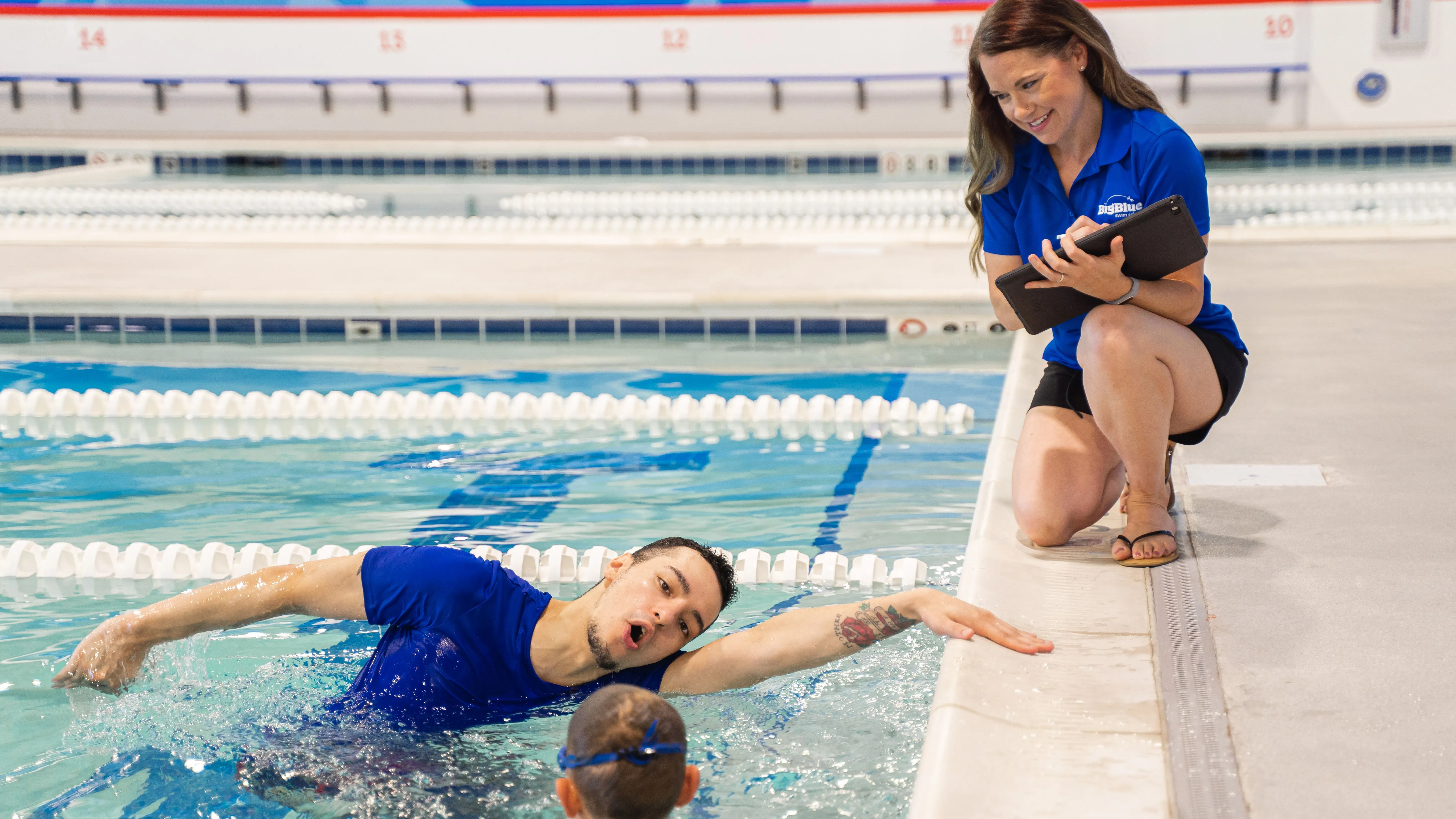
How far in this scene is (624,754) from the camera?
1414mm

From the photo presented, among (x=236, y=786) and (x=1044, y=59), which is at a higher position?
(x=1044, y=59)

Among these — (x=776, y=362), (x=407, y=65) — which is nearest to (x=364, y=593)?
(x=776, y=362)

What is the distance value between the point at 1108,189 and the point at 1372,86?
40.0ft

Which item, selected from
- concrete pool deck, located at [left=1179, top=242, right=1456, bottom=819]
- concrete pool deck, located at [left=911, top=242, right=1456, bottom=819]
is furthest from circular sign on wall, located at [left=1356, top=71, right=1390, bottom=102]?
concrete pool deck, located at [left=911, top=242, right=1456, bottom=819]

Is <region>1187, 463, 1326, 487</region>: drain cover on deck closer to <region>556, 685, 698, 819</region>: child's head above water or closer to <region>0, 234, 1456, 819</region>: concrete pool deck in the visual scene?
<region>0, 234, 1456, 819</region>: concrete pool deck

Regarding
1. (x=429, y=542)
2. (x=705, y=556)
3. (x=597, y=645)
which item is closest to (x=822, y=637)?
(x=705, y=556)

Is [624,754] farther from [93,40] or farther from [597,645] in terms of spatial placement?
[93,40]

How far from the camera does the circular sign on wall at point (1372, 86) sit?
12.9m

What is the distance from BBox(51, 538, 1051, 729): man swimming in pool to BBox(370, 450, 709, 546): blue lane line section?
1171mm

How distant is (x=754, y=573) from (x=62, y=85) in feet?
43.4

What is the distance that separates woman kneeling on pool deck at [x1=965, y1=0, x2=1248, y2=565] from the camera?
86.1 inches

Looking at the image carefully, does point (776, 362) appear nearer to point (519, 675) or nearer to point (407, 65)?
point (519, 675)

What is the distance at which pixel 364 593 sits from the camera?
2.11 metres

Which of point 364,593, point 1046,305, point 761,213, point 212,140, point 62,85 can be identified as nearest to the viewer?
point 364,593
